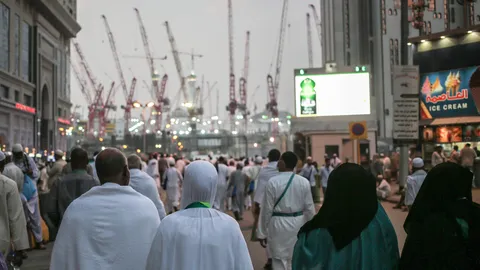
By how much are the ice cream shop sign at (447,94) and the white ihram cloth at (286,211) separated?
2441 cm

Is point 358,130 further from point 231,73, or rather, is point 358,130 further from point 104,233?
point 231,73

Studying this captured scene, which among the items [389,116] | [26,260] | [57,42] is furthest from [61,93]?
[26,260]

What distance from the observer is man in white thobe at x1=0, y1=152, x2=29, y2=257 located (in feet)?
22.4

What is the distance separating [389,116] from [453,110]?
4981cm

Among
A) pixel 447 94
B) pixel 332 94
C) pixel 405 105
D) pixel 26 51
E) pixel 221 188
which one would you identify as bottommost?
pixel 221 188

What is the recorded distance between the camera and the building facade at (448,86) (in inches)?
1239

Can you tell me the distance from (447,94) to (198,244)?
3063 centimetres

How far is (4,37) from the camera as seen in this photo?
5516cm

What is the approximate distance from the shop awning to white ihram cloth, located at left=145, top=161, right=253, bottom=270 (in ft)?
95.0

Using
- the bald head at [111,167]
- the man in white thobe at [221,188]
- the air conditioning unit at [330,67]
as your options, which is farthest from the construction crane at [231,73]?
the bald head at [111,167]

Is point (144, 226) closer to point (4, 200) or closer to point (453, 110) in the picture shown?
point (4, 200)

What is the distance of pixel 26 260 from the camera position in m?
11.8

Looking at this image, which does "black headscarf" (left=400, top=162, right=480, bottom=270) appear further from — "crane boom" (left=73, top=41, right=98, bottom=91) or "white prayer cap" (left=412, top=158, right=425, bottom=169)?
"crane boom" (left=73, top=41, right=98, bottom=91)

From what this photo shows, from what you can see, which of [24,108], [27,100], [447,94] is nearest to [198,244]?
[447,94]
